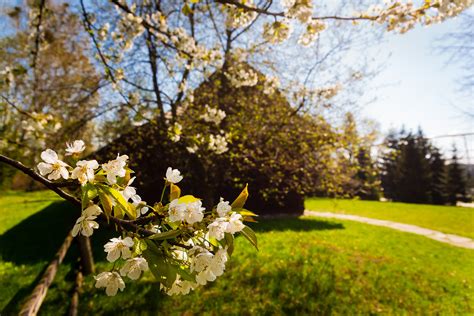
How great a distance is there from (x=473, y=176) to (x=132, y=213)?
107ft

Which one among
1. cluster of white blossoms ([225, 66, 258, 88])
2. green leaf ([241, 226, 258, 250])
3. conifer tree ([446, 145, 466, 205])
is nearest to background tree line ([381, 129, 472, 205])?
conifer tree ([446, 145, 466, 205])

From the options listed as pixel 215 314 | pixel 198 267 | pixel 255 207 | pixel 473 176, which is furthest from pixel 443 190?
pixel 198 267

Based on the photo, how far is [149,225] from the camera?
1.01 metres

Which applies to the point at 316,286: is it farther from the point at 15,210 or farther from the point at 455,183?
the point at 455,183

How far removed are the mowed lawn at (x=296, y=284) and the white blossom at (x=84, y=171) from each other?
3.81 m

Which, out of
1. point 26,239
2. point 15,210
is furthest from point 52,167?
point 15,210

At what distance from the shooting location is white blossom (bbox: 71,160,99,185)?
850 mm

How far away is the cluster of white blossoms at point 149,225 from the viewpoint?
0.85 metres

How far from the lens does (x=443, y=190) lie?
28.1 metres

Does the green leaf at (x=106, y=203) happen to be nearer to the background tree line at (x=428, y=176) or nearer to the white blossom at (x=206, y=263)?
the white blossom at (x=206, y=263)

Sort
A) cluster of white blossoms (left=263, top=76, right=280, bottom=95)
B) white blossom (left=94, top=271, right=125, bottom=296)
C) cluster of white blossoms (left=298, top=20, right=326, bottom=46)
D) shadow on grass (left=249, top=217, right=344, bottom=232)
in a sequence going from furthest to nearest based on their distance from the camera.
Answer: shadow on grass (left=249, top=217, right=344, bottom=232) < cluster of white blossoms (left=263, top=76, right=280, bottom=95) < cluster of white blossoms (left=298, top=20, right=326, bottom=46) < white blossom (left=94, top=271, right=125, bottom=296)

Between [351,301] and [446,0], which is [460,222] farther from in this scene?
[446,0]

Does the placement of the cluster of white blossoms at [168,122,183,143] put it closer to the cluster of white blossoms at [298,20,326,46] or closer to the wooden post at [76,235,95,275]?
the cluster of white blossoms at [298,20,326,46]

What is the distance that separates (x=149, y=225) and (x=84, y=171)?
265 mm
